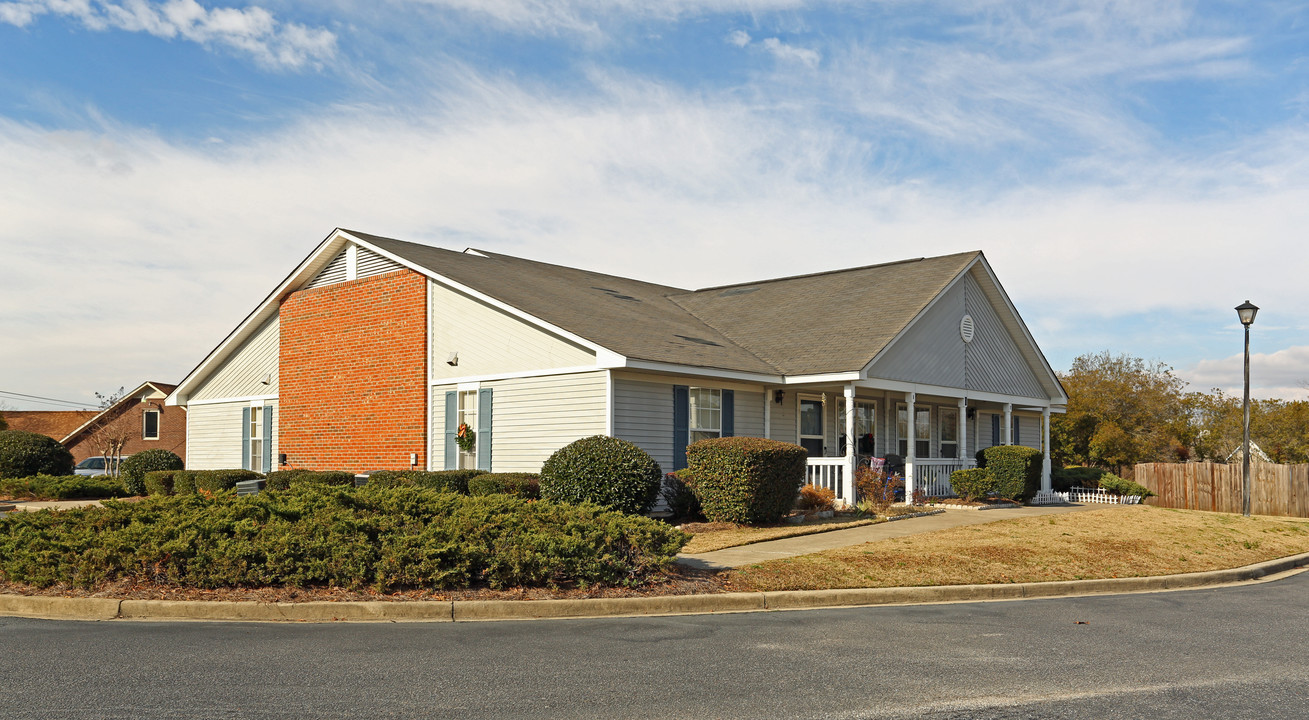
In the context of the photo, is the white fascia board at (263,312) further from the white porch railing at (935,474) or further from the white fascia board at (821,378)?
the white porch railing at (935,474)

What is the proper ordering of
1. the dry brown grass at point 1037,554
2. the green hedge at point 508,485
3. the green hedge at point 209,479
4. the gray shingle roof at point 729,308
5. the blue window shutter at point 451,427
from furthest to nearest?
the green hedge at point 209,479 < the blue window shutter at point 451,427 < the gray shingle roof at point 729,308 < the green hedge at point 508,485 < the dry brown grass at point 1037,554

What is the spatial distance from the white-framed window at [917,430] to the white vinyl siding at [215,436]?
16.9m

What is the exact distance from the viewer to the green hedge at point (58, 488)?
25.9 m

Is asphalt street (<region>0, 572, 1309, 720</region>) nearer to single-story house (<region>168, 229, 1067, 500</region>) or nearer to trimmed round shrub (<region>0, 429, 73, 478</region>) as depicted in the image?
single-story house (<region>168, 229, 1067, 500</region>)

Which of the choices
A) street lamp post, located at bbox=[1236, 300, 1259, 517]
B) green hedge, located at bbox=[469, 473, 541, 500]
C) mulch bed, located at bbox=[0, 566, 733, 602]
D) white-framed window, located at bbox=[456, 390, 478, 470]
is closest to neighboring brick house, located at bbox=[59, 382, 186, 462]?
white-framed window, located at bbox=[456, 390, 478, 470]

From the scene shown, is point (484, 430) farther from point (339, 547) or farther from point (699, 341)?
point (339, 547)

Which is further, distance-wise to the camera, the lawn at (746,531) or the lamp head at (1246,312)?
the lamp head at (1246,312)

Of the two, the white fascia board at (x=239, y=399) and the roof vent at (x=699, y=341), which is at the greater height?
the roof vent at (x=699, y=341)

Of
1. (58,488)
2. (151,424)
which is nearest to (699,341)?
(58,488)

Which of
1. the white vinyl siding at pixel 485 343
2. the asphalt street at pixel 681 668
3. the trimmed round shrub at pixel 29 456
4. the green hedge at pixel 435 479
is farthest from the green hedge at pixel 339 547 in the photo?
the trimmed round shrub at pixel 29 456

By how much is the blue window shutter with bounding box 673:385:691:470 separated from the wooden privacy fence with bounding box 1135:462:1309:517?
51.0 ft

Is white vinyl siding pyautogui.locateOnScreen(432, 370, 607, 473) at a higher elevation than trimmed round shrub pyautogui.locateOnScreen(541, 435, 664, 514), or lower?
higher

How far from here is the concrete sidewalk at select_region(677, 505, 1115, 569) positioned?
41.3ft

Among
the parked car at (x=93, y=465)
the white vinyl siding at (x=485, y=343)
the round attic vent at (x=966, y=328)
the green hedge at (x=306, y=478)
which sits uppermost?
the round attic vent at (x=966, y=328)
